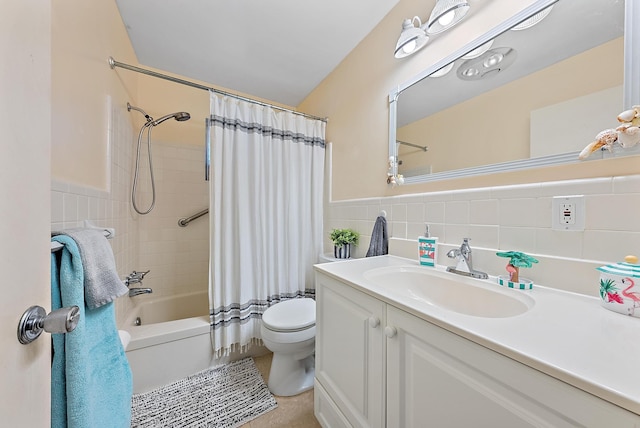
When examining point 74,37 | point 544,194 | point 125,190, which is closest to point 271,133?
point 74,37

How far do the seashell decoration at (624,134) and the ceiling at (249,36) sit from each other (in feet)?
4.22

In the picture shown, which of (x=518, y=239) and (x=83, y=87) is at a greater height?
(x=83, y=87)

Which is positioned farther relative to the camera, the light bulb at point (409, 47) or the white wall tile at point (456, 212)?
the light bulb at point (409, 47)

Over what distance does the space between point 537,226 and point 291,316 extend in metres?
1.28

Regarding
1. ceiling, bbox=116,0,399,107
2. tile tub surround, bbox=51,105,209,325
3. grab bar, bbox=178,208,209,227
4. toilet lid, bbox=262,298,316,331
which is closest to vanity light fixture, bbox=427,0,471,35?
ceiling, bbox=116,0,399,107

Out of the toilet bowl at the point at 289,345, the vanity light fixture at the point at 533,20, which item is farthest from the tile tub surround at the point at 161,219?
the vanity light fixture at the point at 533,20

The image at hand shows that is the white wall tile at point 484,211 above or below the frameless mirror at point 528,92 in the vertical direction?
below

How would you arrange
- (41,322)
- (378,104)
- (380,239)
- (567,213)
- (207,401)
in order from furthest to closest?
(378,104) → (380,239) → (207,401) → (567,213) → (41,322)

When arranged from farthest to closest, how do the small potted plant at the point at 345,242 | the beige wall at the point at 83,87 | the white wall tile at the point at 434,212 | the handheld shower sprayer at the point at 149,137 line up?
1. the handheld shower sprayer at the point at 149,137
2. the small potted plant at the point at 345,242
3. the white wall tile at the point at 434,212
4. the beige wall at the point at 83,87

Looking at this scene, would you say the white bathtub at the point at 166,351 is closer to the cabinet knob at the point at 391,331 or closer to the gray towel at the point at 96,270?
the gray towel at the point at 96,270

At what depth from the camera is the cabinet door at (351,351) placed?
2.43ft

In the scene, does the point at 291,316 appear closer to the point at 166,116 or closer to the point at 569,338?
the point at 569,338

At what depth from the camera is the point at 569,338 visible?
454 mm

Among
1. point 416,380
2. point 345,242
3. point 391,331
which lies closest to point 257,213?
point 345,242
